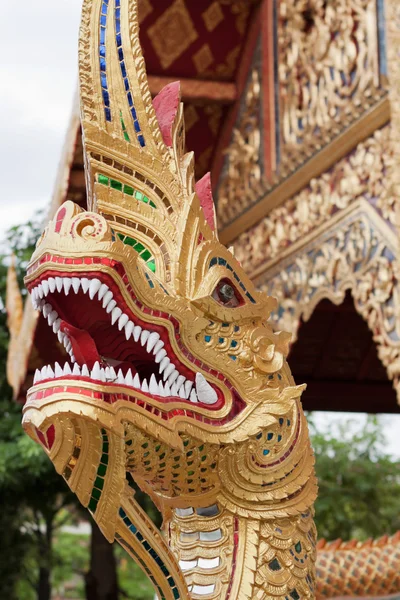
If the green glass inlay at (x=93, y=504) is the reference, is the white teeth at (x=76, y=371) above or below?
above

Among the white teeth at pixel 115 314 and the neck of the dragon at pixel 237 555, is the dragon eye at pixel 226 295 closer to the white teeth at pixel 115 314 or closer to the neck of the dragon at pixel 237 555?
the white teeth at pixel 115 314

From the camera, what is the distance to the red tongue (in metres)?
1.54

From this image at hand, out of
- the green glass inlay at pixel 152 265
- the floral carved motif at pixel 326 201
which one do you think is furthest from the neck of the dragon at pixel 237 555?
the floral carved motif at pixel 326 201

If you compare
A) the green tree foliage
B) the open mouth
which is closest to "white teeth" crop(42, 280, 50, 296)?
the open mouth

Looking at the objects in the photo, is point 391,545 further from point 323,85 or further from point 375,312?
point 323,85

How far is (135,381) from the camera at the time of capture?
1517mm

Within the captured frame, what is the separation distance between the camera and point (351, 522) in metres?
9.02

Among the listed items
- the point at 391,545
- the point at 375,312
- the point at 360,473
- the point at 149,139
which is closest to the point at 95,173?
the point at 149,139

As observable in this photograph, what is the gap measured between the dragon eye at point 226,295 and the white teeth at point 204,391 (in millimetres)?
141

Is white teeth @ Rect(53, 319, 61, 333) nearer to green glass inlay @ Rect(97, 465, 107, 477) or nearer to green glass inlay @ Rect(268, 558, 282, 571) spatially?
green glass inlay @ Rect(97, 465, 107, 477)

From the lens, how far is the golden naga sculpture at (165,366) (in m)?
1.49

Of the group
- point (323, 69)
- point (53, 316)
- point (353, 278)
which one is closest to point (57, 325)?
point (53, 316)

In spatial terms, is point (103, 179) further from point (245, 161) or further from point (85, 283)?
point (245, 161)

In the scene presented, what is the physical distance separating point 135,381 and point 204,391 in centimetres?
14
